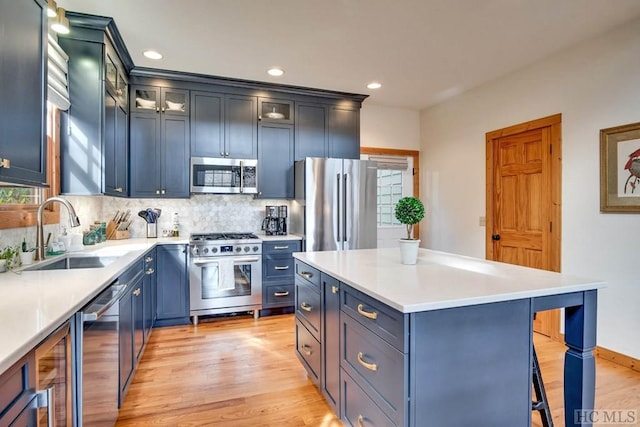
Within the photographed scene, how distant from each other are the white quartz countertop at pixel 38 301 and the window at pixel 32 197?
462 mm

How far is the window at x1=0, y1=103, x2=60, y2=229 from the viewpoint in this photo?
6.70 feet

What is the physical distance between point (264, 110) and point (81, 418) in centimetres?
346

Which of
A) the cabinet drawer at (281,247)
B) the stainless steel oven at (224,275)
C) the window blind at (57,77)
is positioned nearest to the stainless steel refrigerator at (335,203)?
the cabinet drawer at (281,247)

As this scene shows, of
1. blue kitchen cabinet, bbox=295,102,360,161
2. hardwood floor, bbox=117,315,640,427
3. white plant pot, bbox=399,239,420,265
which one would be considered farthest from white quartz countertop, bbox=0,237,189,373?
blue kitchen cabinet, bbox=295,102,360,161

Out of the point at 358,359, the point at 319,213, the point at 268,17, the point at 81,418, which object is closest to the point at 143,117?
the point at 268,17

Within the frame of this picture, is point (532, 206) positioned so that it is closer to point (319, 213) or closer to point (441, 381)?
point (319, 213)

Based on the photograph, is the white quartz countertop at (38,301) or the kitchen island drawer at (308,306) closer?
the white quartz countertop at (38,301)

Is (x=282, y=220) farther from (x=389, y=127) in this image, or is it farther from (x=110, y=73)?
(x=110, y=73)

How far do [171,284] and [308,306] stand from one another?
1.92m

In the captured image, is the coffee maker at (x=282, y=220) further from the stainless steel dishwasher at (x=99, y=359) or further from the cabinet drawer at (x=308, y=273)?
the stainless steel dishwasher at (x=99, y=359)

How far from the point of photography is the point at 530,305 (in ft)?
4.76

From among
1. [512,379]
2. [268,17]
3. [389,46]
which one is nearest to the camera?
[512,379]

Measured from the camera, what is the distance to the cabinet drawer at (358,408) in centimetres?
145

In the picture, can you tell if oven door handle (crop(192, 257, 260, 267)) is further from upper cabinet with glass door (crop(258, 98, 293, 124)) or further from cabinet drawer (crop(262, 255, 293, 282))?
upper cabinet with glass door (crop(258, 98, 293, 124))
